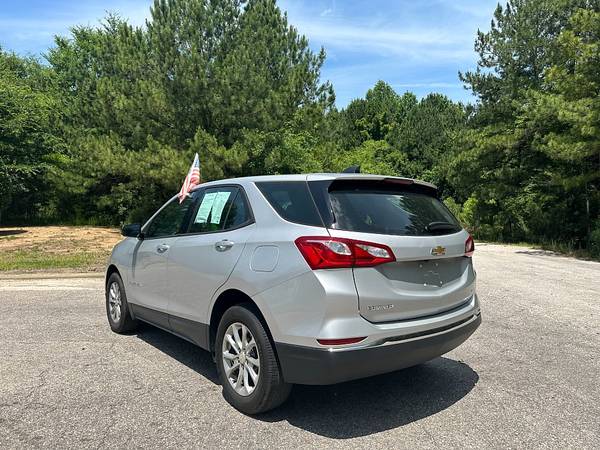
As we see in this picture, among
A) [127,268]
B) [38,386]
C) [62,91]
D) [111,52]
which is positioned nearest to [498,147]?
[111,52]

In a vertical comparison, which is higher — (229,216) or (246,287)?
(229,216)

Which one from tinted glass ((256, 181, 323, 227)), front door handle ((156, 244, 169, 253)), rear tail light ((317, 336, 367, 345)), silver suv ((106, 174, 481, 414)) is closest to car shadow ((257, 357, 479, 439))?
silver suv ((106, 174, 481, 414))

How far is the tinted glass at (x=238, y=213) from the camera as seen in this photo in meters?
3.95

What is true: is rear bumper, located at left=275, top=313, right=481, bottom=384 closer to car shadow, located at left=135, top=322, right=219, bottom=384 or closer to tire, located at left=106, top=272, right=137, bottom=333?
car shadow, located at left=135, top=322, right=219, bottom=384

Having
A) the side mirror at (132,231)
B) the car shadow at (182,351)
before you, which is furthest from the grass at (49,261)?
the side mirror at (132,231)

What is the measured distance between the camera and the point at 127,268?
5.56m

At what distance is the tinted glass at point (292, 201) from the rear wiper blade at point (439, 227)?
36.0 inches

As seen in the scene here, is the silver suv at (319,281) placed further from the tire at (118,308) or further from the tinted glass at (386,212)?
the tire at (118,308)

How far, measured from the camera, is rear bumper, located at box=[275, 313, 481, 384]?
3.14 m

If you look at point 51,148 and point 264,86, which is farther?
point 51,148

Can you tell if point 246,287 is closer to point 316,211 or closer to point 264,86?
point 316,211

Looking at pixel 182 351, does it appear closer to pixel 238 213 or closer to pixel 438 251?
pixel 238 213

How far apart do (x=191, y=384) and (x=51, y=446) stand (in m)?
1.28

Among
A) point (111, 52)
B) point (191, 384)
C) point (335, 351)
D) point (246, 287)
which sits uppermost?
point (111, 52)
